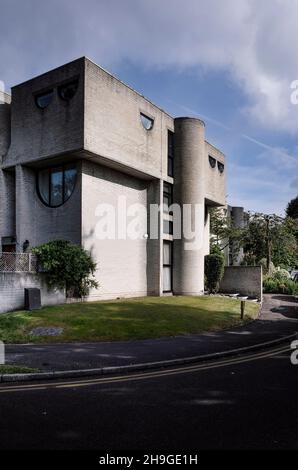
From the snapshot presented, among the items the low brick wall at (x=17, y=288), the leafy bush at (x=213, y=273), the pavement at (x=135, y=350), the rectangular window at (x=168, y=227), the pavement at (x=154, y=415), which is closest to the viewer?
the pavement at (x=154, y=415)

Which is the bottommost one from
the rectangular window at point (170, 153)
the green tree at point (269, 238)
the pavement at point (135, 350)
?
the pavement at point (135, 350)

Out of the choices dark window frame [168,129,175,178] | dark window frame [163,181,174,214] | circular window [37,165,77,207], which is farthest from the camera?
dark window frame [168,129,175,178]

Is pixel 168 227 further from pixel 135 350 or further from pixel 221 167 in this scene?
pixel 135 350

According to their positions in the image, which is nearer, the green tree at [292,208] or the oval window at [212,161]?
the oval window at [212,161]

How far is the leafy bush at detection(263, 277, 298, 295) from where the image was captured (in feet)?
93.8

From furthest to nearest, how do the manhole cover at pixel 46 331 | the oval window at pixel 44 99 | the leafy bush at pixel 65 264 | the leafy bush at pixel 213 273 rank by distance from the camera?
1. the leafy bush at pixel 213 273
2. the oval window at pixel 44 99
3. the leafy bush at pixel 65 264
4. the manhole cover at pixel 46 331

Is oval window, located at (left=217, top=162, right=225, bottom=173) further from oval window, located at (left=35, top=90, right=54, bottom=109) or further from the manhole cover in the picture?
the manhole cover

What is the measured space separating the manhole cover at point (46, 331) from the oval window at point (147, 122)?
46.5 ft

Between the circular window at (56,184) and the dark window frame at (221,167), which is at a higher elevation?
the dark window frame at (221,167)

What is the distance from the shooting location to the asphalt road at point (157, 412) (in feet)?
15.8

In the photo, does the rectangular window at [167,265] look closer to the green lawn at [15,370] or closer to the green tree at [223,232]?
the green tree at [223,232]

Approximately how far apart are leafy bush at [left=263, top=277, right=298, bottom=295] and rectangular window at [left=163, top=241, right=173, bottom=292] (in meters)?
9.03

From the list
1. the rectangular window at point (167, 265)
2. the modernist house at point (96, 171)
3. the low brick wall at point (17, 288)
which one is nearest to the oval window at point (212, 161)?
the modernist house at point (96, 171)

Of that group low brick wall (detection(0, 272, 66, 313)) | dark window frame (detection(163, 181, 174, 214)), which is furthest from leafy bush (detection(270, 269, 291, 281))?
low brick wall (detection(0, 272, 66, 313))
